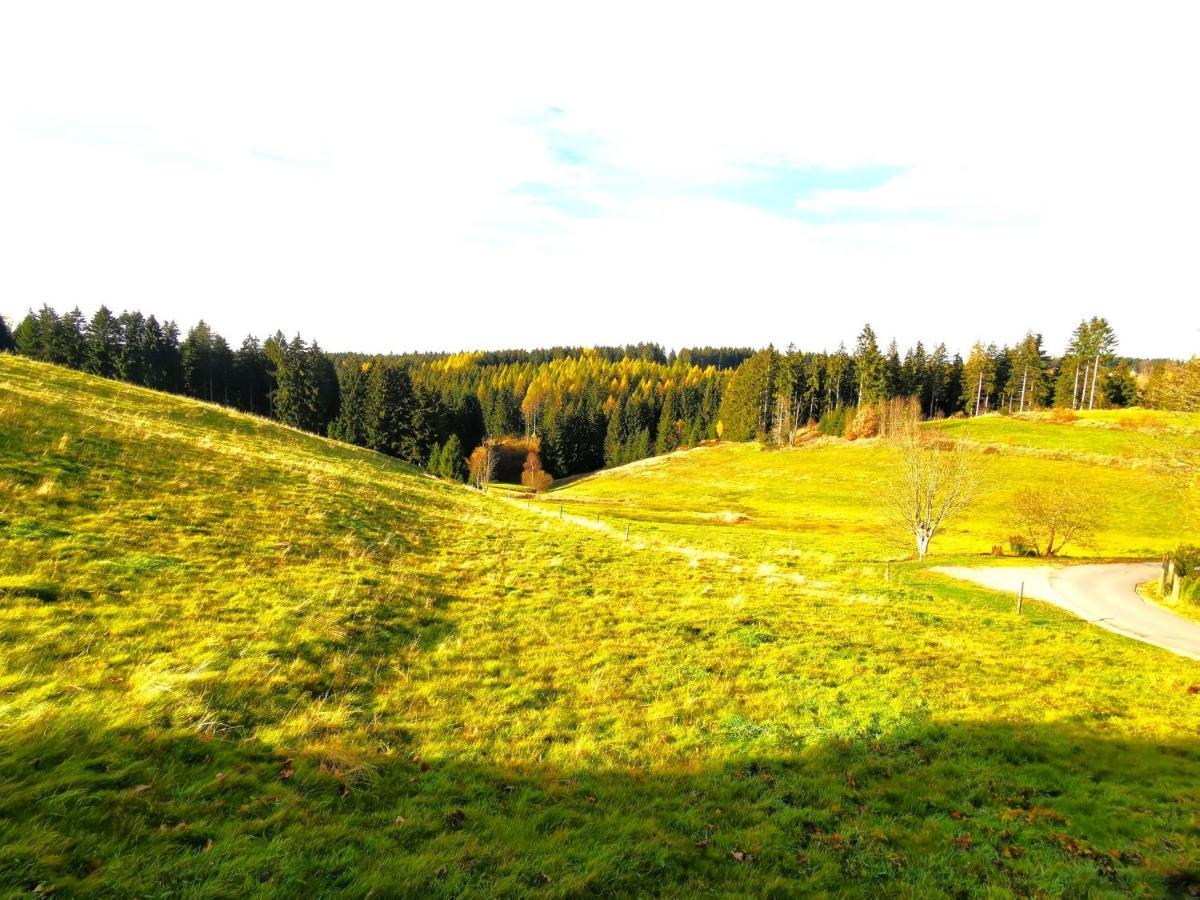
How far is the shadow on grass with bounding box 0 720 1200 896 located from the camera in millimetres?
4840

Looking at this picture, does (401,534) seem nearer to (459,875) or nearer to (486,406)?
(459,875)

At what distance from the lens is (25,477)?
13016 millimetres

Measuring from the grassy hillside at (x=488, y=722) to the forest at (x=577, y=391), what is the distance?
68.2 m

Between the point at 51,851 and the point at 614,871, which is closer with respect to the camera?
the point at 51,851

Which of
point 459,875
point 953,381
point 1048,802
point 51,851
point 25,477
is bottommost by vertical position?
point 1048,802

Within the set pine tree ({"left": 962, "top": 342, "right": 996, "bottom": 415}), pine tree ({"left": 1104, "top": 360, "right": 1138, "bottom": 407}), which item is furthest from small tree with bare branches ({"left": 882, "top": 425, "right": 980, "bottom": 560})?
pine tree ({"left": 1104, "top": 360, "right": 1138, "bottom": 407})

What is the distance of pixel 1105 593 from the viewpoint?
90.9 ft

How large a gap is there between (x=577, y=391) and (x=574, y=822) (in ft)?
516

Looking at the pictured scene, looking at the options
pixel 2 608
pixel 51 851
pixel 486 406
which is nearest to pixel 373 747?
pixel 51 851

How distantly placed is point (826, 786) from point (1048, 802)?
3.81 metres

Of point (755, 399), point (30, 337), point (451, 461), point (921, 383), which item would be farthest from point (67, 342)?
point (921, 383)

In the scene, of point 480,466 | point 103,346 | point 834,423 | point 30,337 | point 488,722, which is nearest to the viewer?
point 488,722

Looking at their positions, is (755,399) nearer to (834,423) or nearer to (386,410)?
(834,423)

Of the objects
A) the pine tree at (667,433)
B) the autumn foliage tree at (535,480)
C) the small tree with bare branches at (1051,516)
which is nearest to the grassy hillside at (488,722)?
the small tree with bare branches at (1051,516)
